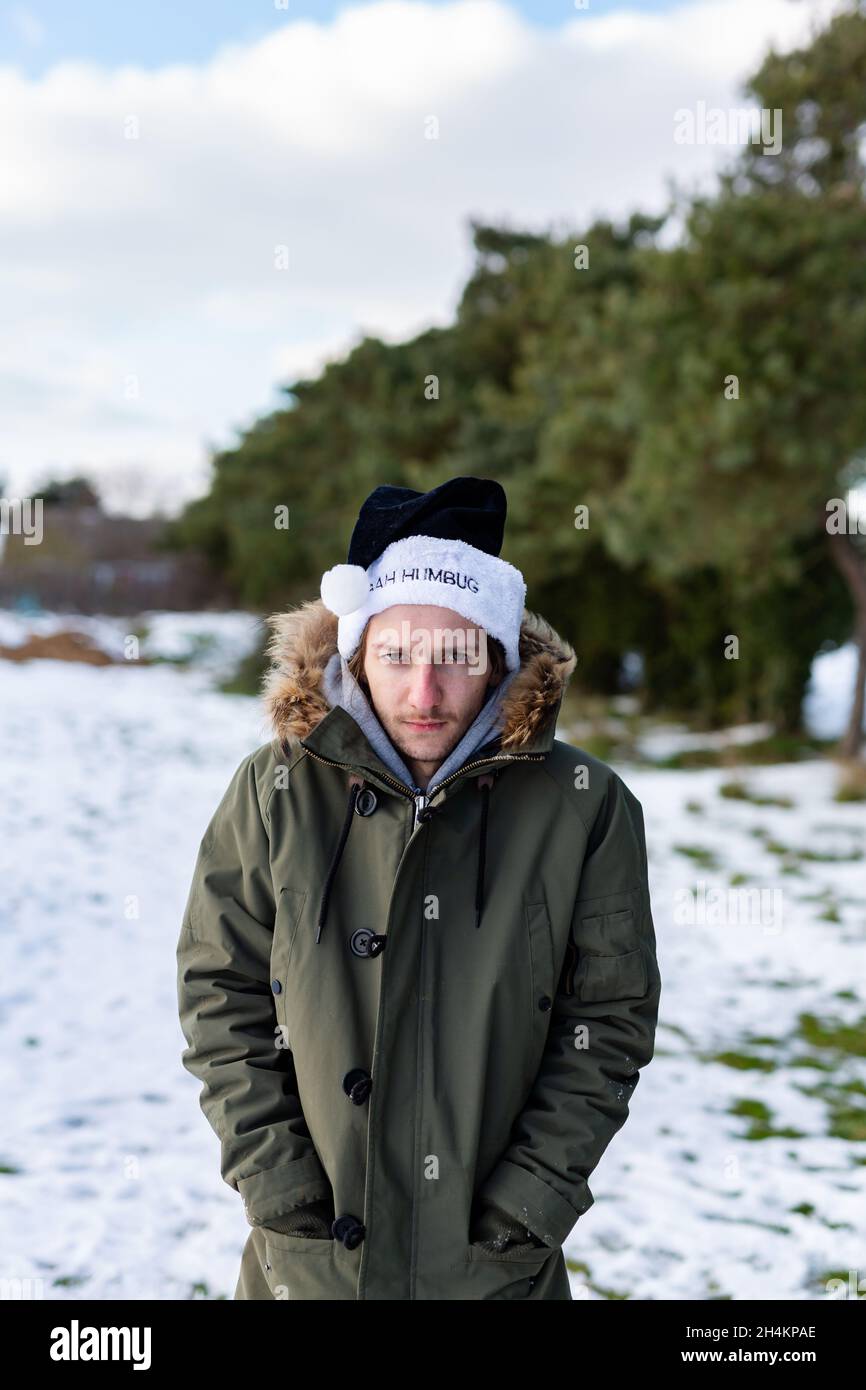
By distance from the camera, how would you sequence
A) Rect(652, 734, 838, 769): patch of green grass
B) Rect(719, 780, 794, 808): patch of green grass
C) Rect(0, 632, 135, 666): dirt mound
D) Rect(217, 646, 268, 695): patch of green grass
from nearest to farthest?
Rect(719, 780, 794, 808): patch of green grass < Rect(652, 734, 838, 769): patch of green grass < Rect(0, 632, 135, 666): dirt mound < Rect(217, 646, 268, 695): patch of green grass

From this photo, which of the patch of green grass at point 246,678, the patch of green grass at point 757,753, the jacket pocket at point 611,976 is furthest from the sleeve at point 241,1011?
the patch of green grass at point 246,678

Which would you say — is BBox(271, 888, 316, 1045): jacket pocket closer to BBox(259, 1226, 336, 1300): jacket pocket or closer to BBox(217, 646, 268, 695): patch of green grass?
BBox(259, 1226, 336, 1300): jacket pocket

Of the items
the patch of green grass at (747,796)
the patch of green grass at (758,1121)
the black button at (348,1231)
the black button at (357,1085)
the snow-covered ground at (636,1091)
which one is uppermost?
the black button at (357,1085)

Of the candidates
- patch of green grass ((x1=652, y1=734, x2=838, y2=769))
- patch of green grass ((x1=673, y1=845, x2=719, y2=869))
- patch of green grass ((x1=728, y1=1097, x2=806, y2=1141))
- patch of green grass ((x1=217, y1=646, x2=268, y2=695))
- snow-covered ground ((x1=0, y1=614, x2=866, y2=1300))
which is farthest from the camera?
patch of green grass ((x1=217, y1=646, x2=268, y2=695))

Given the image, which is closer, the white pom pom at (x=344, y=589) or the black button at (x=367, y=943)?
the black button at (x=367, y=943)

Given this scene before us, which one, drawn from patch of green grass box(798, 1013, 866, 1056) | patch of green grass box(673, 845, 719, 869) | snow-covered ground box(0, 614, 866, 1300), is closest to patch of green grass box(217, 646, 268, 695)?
snow-covered ground box(0, 614, 866, 1300)

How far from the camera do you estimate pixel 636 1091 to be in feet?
15.6

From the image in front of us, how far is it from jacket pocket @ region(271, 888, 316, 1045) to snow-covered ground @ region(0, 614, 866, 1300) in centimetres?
31

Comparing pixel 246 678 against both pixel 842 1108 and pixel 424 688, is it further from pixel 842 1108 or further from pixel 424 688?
pixel 424 688

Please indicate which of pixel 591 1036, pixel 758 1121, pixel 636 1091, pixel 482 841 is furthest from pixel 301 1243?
pixel 636 1091

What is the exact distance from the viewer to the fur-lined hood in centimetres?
175

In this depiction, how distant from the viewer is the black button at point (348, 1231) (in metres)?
1.63

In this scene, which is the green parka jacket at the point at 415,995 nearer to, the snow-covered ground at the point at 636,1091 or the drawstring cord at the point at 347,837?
the drawstring cord at the point at 347,837
